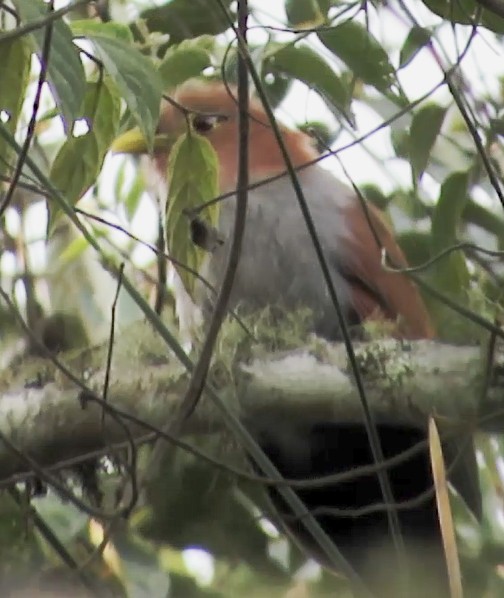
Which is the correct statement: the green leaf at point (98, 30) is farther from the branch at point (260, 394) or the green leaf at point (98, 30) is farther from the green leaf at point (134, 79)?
the branch at point (260, 394)

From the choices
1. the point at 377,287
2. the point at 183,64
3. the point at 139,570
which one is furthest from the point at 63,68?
the point at 377,287

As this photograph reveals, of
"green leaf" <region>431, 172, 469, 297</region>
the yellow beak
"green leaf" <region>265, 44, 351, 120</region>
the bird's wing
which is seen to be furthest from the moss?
the yellow beak

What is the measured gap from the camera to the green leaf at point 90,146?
39.9 inches

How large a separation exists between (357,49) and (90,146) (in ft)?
1.08

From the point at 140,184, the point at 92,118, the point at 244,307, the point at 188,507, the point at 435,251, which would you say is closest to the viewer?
the point at 92,118

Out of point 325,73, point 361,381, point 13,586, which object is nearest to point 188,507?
point 13,586

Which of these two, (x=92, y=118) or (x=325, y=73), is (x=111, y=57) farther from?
(x=325, y=73)

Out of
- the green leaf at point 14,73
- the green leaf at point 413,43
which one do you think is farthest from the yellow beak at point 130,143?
the green leaf at point 14,73

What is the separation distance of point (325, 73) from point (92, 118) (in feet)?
0.98

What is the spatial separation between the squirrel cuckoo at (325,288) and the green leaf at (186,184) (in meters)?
0.33

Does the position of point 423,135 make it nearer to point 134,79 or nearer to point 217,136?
point 134,79

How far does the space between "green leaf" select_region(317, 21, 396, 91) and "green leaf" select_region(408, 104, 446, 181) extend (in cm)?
7

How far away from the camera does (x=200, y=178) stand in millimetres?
1076

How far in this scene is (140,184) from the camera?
6.52 ft
